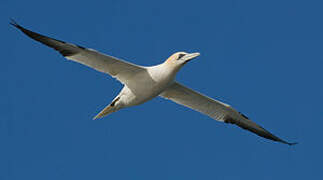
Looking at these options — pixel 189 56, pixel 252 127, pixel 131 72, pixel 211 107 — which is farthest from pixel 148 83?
pixel 252 127

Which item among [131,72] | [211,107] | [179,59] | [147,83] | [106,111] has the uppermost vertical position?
[179,59]

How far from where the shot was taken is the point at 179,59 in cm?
1673

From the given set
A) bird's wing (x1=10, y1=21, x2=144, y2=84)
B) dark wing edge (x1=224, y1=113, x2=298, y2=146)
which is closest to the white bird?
bird's wing (x1=10, y1=21, x2=144, y2=84)

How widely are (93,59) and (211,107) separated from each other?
4.79 m

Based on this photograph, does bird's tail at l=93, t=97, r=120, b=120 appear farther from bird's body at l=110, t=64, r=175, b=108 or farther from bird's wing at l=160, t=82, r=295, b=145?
bird's wing at l=160, t=82, r=295, b=145

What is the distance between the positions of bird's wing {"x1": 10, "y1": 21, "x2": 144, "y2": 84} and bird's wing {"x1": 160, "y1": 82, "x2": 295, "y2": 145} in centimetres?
206

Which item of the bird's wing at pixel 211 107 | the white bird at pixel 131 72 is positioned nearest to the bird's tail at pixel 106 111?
the white bird at pixel 131 72

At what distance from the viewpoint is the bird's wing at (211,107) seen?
61.1 ft

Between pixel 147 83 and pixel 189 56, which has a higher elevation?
pixel 189 56

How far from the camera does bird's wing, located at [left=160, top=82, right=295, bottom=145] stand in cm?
1862

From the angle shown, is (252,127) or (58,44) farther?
(252,127)

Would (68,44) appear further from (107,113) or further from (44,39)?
(107,113)

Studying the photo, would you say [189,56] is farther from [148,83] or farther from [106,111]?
[106,111]

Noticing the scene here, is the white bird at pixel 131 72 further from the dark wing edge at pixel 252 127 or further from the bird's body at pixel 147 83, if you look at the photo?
the dark wing edge at pixel 252 127
